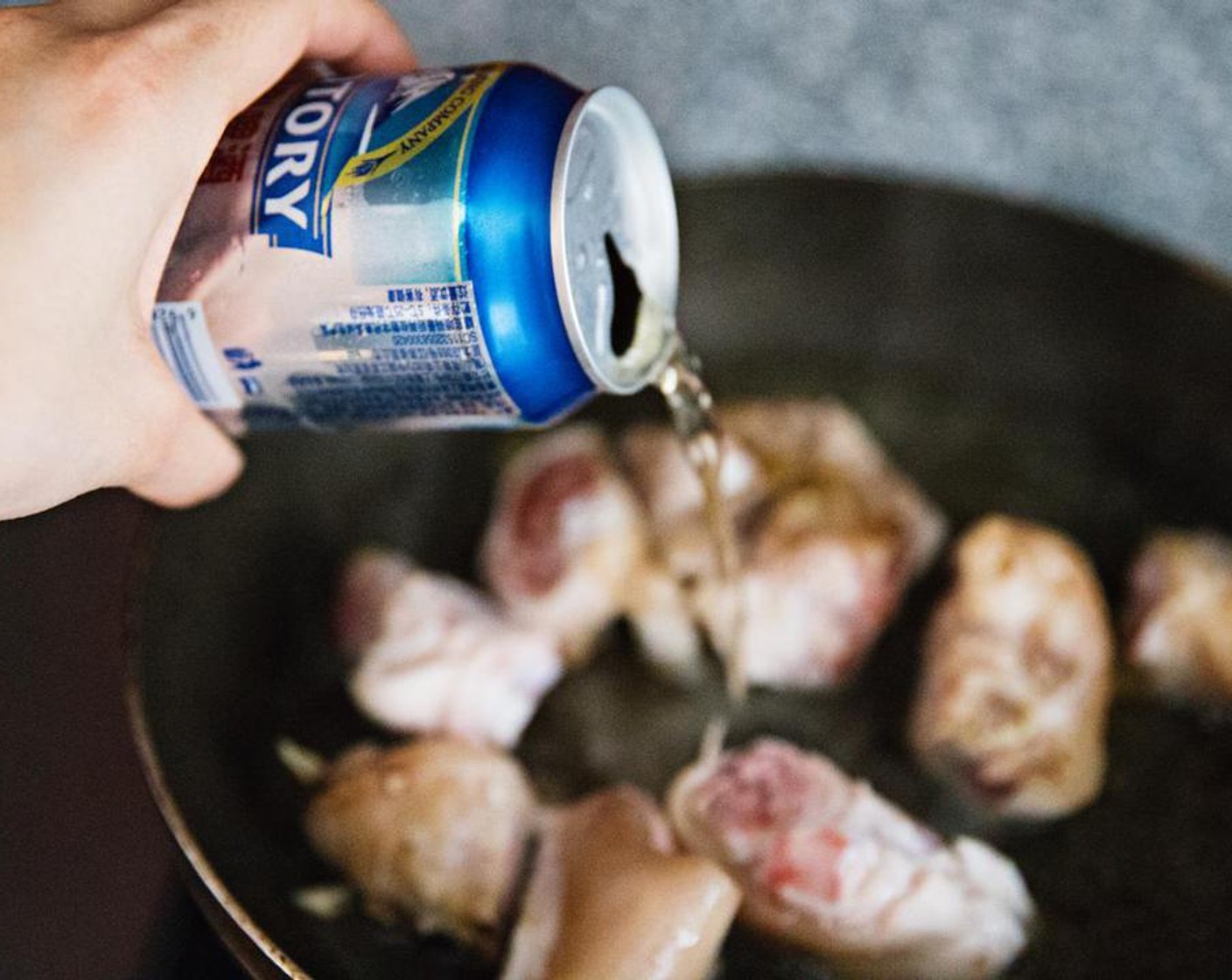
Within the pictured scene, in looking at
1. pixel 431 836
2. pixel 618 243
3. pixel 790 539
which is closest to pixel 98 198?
pixel 618 243

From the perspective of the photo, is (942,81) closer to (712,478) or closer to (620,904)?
(712,478)

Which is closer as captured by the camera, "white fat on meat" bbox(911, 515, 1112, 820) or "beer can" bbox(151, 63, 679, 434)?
"beer can" bbox(151, 63, 679, 434)

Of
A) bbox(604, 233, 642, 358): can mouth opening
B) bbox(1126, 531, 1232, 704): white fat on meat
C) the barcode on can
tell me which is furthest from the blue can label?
bbox(1126, 531, 1232, 704): white fat on meat

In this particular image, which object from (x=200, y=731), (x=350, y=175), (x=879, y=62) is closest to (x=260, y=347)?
(x=350, y=175)

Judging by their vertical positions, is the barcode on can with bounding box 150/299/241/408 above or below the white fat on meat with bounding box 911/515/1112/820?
above

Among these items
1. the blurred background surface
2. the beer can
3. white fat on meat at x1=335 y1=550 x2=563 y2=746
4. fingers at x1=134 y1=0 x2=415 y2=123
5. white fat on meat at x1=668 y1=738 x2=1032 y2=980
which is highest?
fingers at x1=134 y1=0 x2=415 y2=123

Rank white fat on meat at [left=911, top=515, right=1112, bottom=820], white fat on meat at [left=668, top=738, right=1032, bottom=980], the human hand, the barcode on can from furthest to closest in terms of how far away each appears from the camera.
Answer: white fat on meat at [left=911, top=515, right=1112, bottom=820] → white fat on meat at [left=668, top=738, right=1032, bottom=980] → the barcode on can → the human hand

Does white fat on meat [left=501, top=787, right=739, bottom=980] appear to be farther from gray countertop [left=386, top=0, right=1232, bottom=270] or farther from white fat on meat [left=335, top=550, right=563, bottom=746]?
gray countertop [left=386, top=0, right=1232, bottom=270]

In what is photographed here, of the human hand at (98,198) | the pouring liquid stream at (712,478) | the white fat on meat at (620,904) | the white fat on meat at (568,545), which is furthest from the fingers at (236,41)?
the white fat on meat at (620,904)
